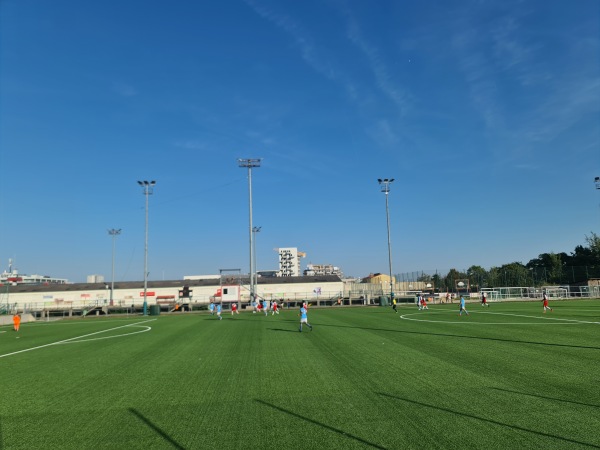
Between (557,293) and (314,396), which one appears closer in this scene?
(314,396)

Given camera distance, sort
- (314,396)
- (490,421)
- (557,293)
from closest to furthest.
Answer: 1. (490,421)
2. (314,396)
3. (557,293)

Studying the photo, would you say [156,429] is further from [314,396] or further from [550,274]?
[550,274]

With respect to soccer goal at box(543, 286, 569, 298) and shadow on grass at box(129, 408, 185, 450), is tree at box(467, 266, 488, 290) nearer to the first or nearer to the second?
soccer goal at box(543, 286, 569, 298)

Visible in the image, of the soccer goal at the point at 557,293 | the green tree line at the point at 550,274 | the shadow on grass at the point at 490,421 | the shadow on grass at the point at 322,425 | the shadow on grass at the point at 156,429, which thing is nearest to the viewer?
the shadow on grass at the point at 490,421

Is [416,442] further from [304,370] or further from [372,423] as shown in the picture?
[304,370]

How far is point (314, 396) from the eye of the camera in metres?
8.95

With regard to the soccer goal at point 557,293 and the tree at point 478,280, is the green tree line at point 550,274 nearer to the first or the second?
the tree at point 478,280

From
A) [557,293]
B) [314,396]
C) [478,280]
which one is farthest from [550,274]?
[314,396]

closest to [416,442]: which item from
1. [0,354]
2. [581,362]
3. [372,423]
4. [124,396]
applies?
[372,423]

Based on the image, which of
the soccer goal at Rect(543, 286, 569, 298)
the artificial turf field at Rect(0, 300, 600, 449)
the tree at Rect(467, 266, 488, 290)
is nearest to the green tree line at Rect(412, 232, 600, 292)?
the tree at Rect(467, 266, 488, 290)

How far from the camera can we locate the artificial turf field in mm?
6598

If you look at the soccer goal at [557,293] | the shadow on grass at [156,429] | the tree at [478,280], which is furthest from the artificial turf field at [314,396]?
the tree at [478,280]

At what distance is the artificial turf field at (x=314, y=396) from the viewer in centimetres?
660

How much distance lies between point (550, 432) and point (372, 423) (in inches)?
109
